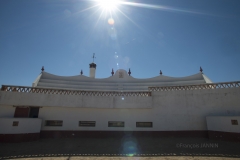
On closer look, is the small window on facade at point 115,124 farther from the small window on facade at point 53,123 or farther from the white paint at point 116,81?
the white paint at point 116,81

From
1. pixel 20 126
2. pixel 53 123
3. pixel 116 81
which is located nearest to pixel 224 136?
pixel 53 123

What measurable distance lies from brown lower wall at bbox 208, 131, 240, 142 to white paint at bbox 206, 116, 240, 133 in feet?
0.59

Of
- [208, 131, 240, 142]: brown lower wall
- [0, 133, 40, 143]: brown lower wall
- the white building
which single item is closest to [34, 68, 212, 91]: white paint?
the white building

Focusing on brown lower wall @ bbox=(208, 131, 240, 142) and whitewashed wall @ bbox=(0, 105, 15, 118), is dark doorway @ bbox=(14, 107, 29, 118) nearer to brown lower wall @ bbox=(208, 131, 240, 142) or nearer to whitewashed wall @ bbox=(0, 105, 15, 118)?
whitewashed wall @ bbox=(0, 105, 15, 118)

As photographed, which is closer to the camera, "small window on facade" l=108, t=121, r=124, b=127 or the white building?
the white building

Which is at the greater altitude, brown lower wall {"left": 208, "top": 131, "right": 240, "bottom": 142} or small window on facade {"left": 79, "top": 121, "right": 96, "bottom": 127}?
small window on facade {"left": 79, "top": 121, "right": 96, "bottom": 127}

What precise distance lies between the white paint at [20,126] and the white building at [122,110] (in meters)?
0.07

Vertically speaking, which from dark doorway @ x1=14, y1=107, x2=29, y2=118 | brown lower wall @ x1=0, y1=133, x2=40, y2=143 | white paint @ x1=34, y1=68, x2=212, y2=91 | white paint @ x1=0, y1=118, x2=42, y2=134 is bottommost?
brown lower wall @ x1=0, y1=133, x2=40, y2=143

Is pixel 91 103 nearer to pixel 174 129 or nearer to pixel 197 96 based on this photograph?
pixel 174 129

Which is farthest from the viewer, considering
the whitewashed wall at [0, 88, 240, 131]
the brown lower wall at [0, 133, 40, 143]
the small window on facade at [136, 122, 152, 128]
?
the small window on facade at [136, 122, 152, 128]

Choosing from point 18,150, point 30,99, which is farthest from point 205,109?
point 30,99

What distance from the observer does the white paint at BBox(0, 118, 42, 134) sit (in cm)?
884

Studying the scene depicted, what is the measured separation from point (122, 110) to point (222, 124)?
6.51 meters

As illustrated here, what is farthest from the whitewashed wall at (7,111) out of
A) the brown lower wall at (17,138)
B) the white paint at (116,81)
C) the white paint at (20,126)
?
the white paint at (116,81)
